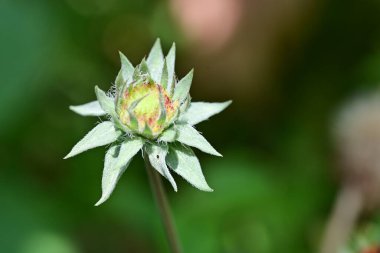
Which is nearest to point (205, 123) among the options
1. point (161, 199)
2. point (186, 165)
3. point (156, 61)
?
point (156, 61)

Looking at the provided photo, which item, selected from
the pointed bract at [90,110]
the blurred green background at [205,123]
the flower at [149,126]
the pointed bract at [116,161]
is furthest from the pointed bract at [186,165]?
the blurred green background at [205,123]

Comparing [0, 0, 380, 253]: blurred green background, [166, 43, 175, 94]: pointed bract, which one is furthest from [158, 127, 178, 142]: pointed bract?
[0, 0, 380, 253]: blurred green background

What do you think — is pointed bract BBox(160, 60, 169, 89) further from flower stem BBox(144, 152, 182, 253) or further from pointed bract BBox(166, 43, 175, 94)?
flower stem BBox(144, 152, 182, 253)

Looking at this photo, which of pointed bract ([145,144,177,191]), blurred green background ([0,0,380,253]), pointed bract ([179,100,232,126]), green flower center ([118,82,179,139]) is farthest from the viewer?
blurred green background ([0,0,380,253])

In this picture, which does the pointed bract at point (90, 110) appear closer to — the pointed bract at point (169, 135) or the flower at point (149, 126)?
the flower at point (149, 126)

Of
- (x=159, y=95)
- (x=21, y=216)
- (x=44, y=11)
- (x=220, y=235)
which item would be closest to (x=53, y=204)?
(x=21, y=216)

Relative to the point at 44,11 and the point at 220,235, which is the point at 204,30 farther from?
the point at 220,235
